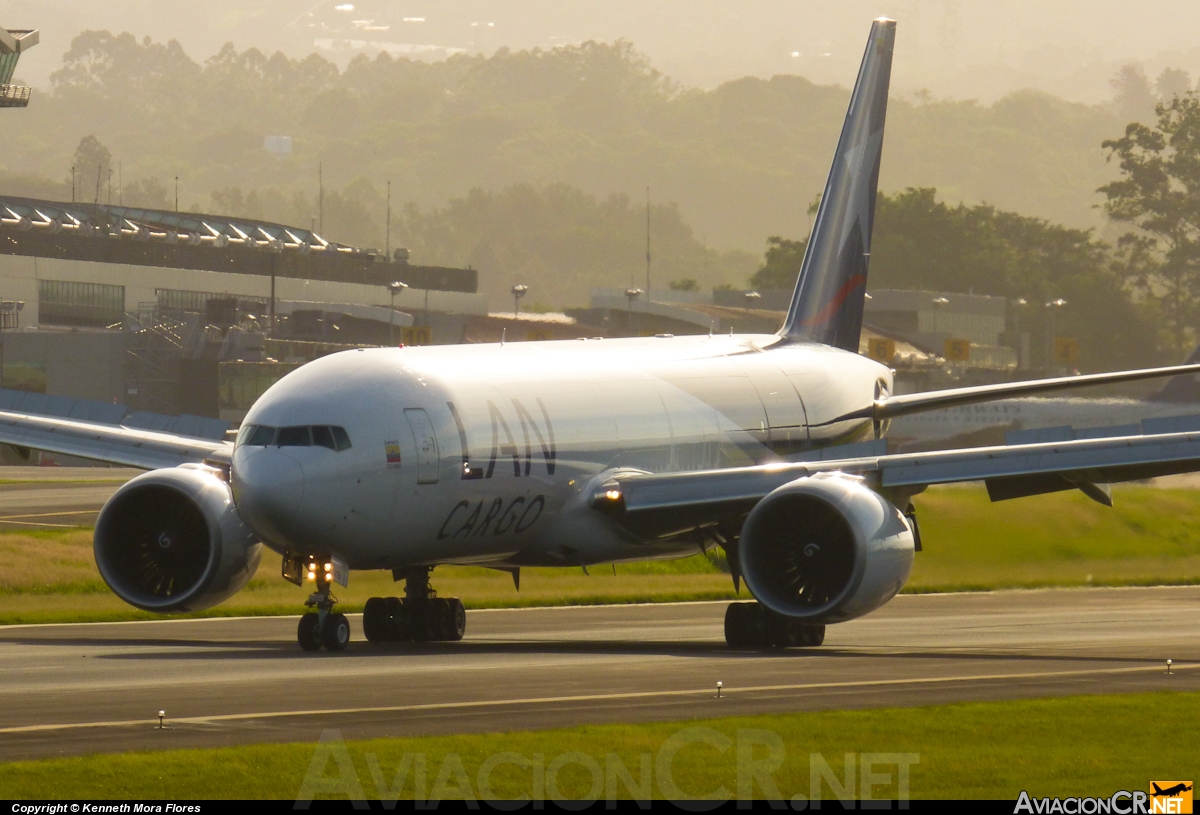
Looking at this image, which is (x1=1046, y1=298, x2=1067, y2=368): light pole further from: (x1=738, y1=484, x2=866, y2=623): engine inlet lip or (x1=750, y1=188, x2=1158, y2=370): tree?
(x1=738, y1=484, x2=866, y2=623): engine inlet lip

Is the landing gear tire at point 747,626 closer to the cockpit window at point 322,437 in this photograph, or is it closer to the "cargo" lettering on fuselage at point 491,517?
the "cargo" lettering on fuselage at point 491,517

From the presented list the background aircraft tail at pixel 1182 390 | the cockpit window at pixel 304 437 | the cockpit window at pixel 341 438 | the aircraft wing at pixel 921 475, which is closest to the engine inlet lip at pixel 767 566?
the aircraft wing at pixel 921 475

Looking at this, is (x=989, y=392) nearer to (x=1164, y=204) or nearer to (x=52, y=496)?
(x=52, y=496)

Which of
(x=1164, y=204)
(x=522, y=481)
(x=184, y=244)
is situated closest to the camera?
(x=522, y=481)

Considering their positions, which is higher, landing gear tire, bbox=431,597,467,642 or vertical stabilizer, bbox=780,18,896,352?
vertical stabilizer, bbox=780,18,896,352

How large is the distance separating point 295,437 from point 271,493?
3.49 ft

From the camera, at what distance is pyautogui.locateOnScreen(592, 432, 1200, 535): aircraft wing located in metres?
30.2

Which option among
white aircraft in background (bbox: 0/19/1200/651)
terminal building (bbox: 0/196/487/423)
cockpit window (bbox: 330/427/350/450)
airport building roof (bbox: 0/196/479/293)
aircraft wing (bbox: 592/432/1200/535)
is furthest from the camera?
airport building roof (bbox: 0/196/479/293)

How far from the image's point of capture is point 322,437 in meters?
28.0

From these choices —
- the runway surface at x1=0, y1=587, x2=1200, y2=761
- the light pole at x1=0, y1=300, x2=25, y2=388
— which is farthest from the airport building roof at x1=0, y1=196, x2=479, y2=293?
the runway surface at x1=0, y1=587, x2=1200, y2=761

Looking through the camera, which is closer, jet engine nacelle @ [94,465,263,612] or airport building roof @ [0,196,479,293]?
jet engine nacelle @ [94,465,263,612]

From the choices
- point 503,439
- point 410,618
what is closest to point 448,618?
point 410,618

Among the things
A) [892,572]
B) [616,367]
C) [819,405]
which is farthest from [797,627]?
[819,405]

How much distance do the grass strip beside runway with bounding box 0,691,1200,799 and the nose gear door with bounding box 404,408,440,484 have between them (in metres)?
10.1
